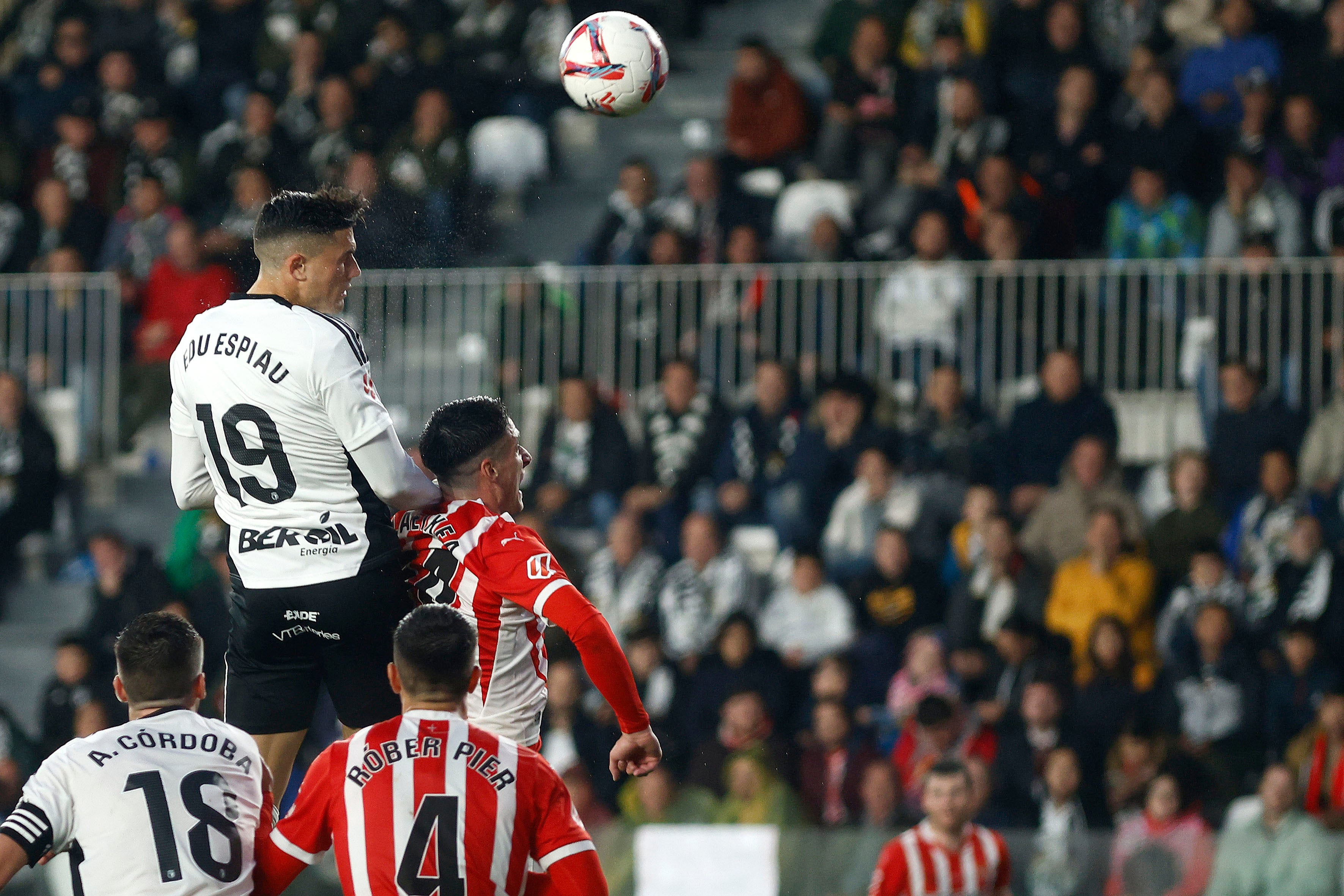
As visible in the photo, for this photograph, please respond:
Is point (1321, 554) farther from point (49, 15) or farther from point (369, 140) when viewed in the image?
point (49, 15)

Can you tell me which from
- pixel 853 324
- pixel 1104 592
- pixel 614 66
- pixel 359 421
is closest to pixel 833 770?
pixel 1104 592

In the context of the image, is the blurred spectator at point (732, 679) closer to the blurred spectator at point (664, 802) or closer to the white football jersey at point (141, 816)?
the blurred spectator at point (664, 802)

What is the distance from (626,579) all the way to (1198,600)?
300 cm

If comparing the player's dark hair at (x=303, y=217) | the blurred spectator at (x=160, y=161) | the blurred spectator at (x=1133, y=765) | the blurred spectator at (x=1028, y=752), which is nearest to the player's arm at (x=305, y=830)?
the player's dark hair at (x=303, y=217)

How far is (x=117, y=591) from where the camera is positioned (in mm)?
11445

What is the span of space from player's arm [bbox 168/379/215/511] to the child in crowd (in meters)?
5.66

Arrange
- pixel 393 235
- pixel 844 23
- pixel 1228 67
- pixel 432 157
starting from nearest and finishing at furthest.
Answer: pixel 393 235
pixel 432 157
pixel 1228 67
pixel 844 23

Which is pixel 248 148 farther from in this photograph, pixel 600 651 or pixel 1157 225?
pixel 600 651

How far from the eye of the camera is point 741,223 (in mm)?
11844

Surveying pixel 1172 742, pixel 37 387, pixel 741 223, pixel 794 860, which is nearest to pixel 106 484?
pixel 37 387

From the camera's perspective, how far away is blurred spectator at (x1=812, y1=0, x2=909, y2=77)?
41.3 feet

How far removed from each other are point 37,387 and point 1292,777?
8006 millimetres

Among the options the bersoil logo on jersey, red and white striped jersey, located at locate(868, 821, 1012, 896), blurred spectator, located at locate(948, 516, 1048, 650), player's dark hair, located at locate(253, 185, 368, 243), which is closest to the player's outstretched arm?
the bersoil logo on jersey

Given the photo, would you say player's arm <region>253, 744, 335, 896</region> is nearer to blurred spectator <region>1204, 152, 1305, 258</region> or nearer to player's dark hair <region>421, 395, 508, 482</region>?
player's dark hair <region>421, 395, 508, 482</region>
